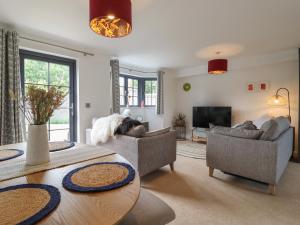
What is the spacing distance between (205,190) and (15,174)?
6.81 feet

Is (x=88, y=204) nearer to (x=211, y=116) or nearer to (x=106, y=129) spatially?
(x=106, y=129)

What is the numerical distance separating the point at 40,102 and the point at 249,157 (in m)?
2.32

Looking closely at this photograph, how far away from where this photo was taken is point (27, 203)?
695 millimetres

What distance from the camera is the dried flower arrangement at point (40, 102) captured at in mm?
1085

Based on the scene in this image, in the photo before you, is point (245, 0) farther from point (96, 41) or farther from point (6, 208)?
point (6, 208)

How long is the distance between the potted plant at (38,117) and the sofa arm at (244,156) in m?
2.12

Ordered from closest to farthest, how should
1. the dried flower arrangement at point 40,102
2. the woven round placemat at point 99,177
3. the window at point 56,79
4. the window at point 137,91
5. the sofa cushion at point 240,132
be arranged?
the woven round placemat at point 99,177, the dried flower arrangement at point 40,102, the sofa cushion at point 240,132, the window at point 56,79, the window at point 137,91

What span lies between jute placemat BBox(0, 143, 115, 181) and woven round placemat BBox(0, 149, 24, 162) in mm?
62

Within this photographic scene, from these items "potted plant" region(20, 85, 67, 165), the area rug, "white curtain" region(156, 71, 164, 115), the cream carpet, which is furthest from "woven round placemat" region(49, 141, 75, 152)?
"white curtain" region(156, 71, 164, 115)

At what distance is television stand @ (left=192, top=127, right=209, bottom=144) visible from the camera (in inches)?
197

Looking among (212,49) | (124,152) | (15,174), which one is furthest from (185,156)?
(15,174)

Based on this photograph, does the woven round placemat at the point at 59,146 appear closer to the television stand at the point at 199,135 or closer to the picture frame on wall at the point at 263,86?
the television stand at the point at 199,135

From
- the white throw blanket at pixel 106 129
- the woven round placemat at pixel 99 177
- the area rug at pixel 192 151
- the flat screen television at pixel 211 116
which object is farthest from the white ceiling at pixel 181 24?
the area rug at pixel 192 151

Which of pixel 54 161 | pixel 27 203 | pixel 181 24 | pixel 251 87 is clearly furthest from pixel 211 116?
pixel 27 203
